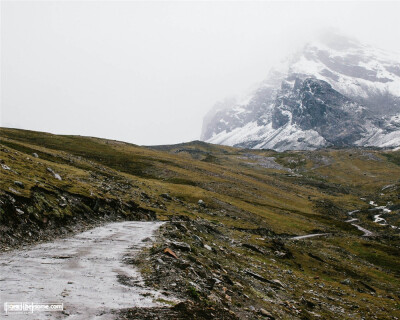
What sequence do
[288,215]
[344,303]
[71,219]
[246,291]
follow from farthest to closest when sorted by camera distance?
[288,215] → [71,219] → [344,303] → [246,291]

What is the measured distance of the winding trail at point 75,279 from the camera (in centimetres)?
1404

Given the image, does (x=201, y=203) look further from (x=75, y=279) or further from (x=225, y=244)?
(x=75, y=279)

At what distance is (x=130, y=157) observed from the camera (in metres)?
130

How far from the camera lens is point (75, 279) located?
17672 millimetres

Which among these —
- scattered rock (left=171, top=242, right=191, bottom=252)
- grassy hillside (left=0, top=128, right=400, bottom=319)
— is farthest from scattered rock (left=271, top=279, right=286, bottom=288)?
scattered rock (left=171, top=242, right=191, bottom=252)

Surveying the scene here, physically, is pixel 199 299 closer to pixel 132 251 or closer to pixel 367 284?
pixel 132 251

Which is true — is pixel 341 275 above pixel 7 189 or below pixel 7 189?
below

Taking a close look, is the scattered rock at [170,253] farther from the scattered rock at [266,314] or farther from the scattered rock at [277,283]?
the scattered rock at [277,283]

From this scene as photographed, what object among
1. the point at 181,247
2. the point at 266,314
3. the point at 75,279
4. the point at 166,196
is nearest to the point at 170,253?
the point at 181,247

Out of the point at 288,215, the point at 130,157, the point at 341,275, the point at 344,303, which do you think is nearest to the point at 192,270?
the point at 344,303

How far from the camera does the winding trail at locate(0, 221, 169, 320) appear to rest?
14039mm

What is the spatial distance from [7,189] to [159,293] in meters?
22.6

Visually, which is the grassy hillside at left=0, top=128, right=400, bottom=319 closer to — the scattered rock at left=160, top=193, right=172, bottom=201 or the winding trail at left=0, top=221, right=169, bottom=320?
the scattered rock at left=160, top=193, right=172, bottom=201

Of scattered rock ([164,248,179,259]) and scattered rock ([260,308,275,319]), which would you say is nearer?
scattered rock ([260,308,275,319])
